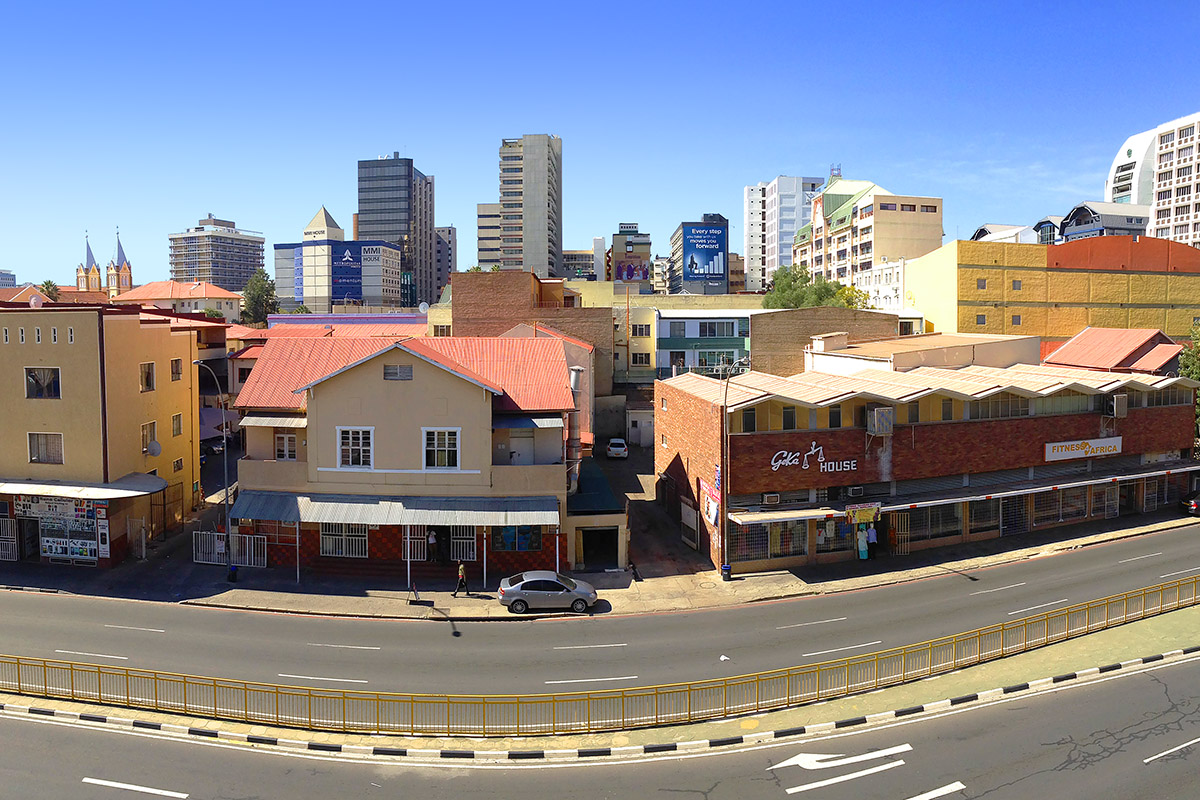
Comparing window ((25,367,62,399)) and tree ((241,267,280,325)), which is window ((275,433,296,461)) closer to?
Result: window ((25,367,62,399))

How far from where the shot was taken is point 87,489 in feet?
120

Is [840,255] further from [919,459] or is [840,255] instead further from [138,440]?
[138,440]

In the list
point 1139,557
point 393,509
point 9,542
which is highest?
point 393,509

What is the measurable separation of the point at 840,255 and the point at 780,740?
4646 inches

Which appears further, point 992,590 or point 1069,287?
point 1069,287

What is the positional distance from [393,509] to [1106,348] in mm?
55148

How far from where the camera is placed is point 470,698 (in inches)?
886

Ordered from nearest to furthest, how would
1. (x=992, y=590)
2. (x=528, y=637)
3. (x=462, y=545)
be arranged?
(x=528, y=637) → (x=992, y=590) → (x=462, y=545)

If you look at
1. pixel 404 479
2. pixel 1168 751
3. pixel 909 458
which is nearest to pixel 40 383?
pixel 404 479

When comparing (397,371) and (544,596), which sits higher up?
(397,371)

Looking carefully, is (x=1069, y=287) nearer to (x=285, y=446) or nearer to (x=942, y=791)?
(x=942, y=791)

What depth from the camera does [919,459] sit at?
4025cm

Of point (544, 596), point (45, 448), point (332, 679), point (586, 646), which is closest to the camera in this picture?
point (332, 679)

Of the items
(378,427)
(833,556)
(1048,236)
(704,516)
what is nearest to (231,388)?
(378,427)
